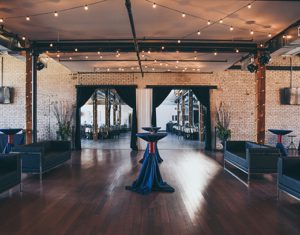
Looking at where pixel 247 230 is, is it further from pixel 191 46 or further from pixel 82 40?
pixel 82 40

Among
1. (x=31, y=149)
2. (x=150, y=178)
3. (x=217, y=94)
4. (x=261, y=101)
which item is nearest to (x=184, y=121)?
(x=217, y=94)

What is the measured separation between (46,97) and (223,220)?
9915 millimetres

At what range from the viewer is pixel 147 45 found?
8375mm

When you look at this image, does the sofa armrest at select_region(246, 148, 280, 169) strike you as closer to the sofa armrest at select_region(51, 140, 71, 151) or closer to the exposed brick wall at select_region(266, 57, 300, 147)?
the sofa armrest at select_region(51, 140, 71, 151)

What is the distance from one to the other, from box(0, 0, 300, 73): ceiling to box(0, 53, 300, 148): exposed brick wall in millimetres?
2663

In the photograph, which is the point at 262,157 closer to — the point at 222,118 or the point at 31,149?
the point at 31,149

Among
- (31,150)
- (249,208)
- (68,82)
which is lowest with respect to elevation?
(249,208)

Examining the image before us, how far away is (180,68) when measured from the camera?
1140 centimetres


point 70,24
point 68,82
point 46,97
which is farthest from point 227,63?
point 46,97

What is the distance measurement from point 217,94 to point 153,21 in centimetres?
619

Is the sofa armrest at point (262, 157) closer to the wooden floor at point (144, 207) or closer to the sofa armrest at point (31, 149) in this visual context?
the wooden floor at point (144, 207)

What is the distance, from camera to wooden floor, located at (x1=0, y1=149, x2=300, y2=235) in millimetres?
3730

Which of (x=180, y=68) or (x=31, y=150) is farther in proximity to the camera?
(x=180, y=68)

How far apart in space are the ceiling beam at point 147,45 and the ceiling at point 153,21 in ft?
0.66
